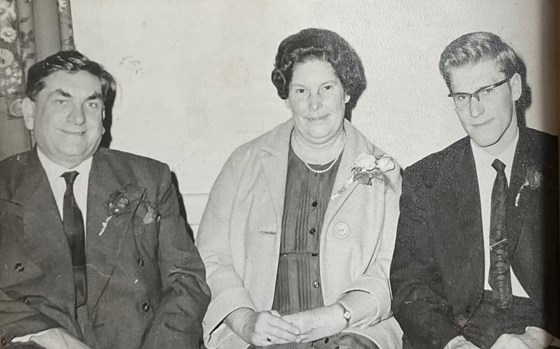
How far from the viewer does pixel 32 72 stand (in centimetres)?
185

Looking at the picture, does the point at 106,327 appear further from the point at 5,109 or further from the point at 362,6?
the point at 362,6

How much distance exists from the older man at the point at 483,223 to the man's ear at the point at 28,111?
941 millimetres

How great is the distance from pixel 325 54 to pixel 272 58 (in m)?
0.13

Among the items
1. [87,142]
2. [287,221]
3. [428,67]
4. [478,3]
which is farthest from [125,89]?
[478,3]

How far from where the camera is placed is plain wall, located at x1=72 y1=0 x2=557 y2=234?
6.10 feet

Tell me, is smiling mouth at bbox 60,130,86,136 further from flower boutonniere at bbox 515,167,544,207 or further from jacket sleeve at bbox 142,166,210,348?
flower boutonniere at bbox 515,167,544,207

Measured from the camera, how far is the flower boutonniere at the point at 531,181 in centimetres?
186

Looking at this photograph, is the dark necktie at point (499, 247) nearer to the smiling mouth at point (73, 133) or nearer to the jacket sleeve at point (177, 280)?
the jacket sleeve at point (177, 280)

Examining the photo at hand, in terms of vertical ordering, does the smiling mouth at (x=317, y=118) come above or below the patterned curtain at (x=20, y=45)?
below

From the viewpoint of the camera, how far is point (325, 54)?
186 centimetres

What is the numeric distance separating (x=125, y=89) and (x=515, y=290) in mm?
1087

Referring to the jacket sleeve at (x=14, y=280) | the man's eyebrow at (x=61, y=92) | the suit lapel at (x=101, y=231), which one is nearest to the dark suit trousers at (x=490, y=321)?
the suit lapel at (x=101, y=231)

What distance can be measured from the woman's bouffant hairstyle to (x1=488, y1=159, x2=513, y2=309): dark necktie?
0.42 meters

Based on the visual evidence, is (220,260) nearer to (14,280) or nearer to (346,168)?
(346,168)
